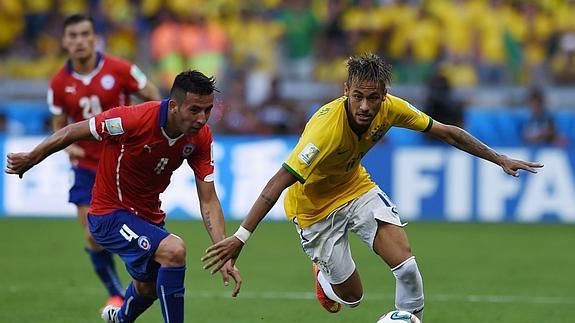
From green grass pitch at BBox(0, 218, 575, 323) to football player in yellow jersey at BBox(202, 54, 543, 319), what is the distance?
85 cm

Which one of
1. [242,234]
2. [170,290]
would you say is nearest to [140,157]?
[170,290]

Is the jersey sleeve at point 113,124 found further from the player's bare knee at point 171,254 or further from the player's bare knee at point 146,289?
the player's bare knee at point 146,289

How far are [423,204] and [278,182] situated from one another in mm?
9212

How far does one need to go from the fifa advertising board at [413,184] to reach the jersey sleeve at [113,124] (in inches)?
337

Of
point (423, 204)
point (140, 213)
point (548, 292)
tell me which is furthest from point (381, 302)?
point (423, 204)

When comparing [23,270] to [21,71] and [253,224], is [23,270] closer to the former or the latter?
[253,224]

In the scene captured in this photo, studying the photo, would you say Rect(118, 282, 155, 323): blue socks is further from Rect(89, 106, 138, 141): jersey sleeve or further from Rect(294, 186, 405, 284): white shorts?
Rect(294, 186, 405, 284): white shorts

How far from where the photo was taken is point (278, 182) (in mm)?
6715

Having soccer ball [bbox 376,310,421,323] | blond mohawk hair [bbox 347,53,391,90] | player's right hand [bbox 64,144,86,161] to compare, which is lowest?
soccer ball [bbox 376,310,421,323]

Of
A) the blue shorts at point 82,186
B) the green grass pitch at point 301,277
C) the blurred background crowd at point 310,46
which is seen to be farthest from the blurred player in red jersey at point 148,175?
the blurred background crowd at point 310,46

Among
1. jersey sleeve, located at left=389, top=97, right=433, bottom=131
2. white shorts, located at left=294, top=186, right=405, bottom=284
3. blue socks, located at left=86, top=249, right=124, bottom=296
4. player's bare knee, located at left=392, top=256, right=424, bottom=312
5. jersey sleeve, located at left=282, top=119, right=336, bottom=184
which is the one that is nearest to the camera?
jersey sleeve, located at left=282, top=119, right=336, bottom=184

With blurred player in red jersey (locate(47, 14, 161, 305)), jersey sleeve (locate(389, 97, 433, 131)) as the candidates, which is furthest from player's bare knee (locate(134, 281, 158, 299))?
blurred player in red jersey (locate(47, 14, 161, 305))

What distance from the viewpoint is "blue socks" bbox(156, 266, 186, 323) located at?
6844mm

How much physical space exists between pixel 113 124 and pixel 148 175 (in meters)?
0.48
